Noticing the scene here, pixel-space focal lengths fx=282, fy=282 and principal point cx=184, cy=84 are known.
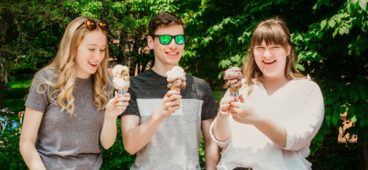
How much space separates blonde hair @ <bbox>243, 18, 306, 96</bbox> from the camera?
238cm

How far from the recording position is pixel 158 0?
8602 millimetres


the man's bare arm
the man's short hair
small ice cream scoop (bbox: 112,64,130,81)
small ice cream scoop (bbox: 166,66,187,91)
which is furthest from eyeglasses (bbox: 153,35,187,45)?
the man's bare arm

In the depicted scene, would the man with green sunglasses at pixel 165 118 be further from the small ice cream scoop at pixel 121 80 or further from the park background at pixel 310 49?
the park background at pixel 310 49

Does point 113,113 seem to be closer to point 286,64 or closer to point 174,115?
point 174,115

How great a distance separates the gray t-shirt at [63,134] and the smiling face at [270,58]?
1.58 m

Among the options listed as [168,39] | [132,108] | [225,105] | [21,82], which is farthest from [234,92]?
[21,82]

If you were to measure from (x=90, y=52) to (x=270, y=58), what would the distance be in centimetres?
159

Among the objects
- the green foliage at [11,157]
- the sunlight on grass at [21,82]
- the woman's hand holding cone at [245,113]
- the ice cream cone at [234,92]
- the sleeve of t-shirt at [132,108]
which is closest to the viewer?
the woman's hand holding cone at [245,113]

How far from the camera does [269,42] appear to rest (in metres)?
2.39

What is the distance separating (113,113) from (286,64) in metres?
1.61

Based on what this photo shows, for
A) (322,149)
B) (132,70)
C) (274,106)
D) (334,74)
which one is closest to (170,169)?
(274,106)

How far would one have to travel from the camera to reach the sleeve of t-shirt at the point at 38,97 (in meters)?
2.33

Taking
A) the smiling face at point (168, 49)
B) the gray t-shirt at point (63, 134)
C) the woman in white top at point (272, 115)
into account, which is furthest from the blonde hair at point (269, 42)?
the gray t-shirt at point (63, 134)

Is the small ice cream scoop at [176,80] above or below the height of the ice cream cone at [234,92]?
above
